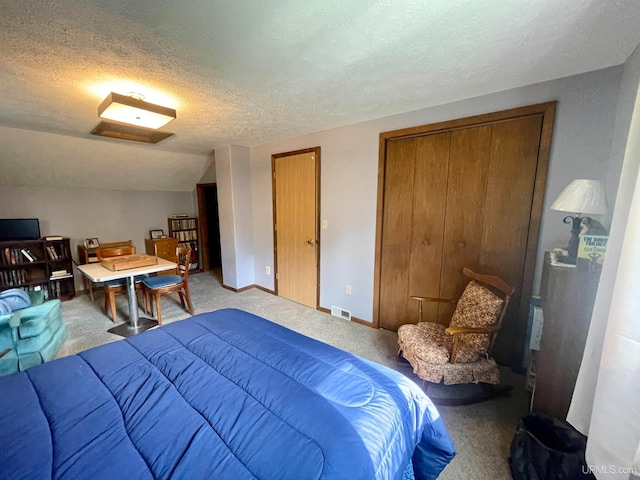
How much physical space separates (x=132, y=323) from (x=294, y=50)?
3.17 meters

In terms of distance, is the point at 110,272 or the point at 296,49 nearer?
the point at 296,49

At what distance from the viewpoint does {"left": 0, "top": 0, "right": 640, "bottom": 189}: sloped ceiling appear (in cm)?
114

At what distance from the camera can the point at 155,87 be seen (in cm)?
190

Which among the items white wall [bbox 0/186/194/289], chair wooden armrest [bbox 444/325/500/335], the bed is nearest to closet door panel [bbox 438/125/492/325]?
chair wooden armrest [bbox 444/325/500/335]

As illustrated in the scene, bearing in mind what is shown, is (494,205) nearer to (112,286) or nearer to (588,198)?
(588,198)

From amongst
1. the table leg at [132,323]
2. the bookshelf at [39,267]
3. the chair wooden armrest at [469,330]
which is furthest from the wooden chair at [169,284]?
the chair wooden armrest at [469,330]

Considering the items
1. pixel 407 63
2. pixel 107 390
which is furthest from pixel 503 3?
pixel 107 390

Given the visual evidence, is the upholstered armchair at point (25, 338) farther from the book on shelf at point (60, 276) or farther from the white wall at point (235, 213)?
the white wall at point (235, 213)

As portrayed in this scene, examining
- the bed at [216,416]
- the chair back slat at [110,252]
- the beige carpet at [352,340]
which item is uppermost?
the chair back slat at [110,252]

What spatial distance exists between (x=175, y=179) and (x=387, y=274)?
166 inches

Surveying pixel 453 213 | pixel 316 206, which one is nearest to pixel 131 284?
pixel 316 206

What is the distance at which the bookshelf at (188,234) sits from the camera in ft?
16.3

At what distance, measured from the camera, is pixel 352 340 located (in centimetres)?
262

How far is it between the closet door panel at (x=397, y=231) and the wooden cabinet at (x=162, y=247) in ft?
12.6
